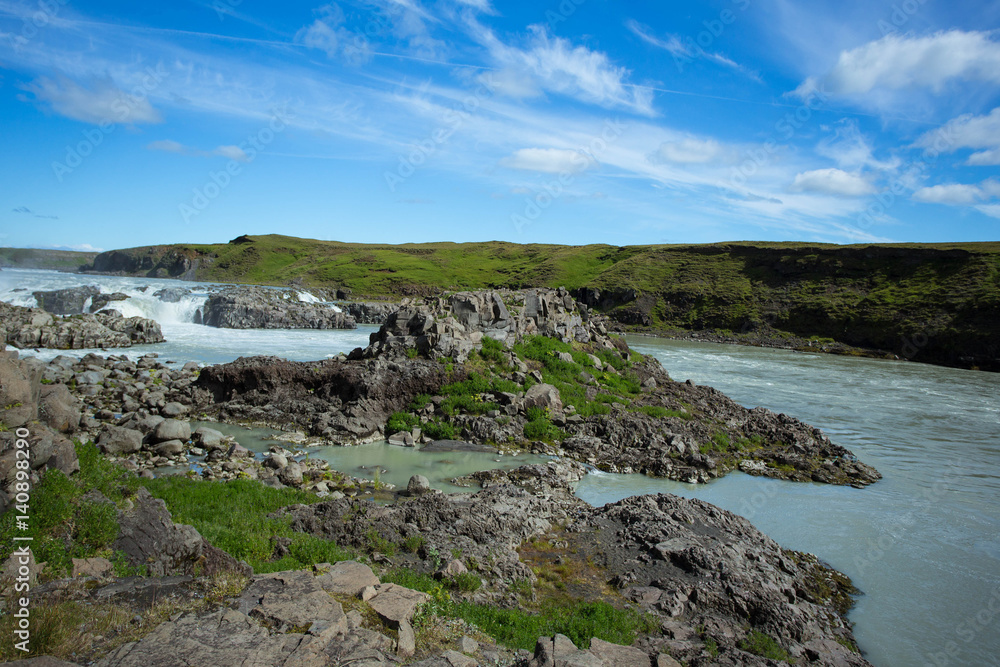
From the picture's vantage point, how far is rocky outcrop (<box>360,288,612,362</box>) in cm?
2036

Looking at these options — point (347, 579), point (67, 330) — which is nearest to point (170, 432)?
point (347, 579)

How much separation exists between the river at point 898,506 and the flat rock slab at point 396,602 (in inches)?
249

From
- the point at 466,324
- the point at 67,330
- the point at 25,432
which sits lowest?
the point at 67,330

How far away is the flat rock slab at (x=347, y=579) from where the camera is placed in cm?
644

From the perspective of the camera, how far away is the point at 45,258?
6284 inches

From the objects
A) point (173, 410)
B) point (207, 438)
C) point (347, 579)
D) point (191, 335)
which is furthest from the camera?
point (191, 335)

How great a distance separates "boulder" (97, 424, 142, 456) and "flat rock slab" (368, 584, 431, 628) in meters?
10.0

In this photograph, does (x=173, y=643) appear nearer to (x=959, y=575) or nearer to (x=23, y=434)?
(x=23, y=434)

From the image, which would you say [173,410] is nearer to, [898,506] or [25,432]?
[25,432]

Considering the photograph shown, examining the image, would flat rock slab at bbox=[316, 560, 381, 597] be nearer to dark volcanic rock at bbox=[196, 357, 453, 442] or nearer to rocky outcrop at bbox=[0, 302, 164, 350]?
dark volcanic rock at bbox=[196, 357, 453, 442]

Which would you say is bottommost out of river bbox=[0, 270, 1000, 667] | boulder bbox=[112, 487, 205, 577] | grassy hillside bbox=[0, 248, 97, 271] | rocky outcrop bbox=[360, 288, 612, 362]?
river bbox=[0, 270, 1000, 667]

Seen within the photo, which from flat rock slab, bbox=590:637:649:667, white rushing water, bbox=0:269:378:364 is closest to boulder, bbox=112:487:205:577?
flat rock slab, bbox=590:637:649:667

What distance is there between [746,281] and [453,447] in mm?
83014

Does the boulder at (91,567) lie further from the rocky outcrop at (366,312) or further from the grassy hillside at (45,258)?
the grassy hillside at (45,258)
